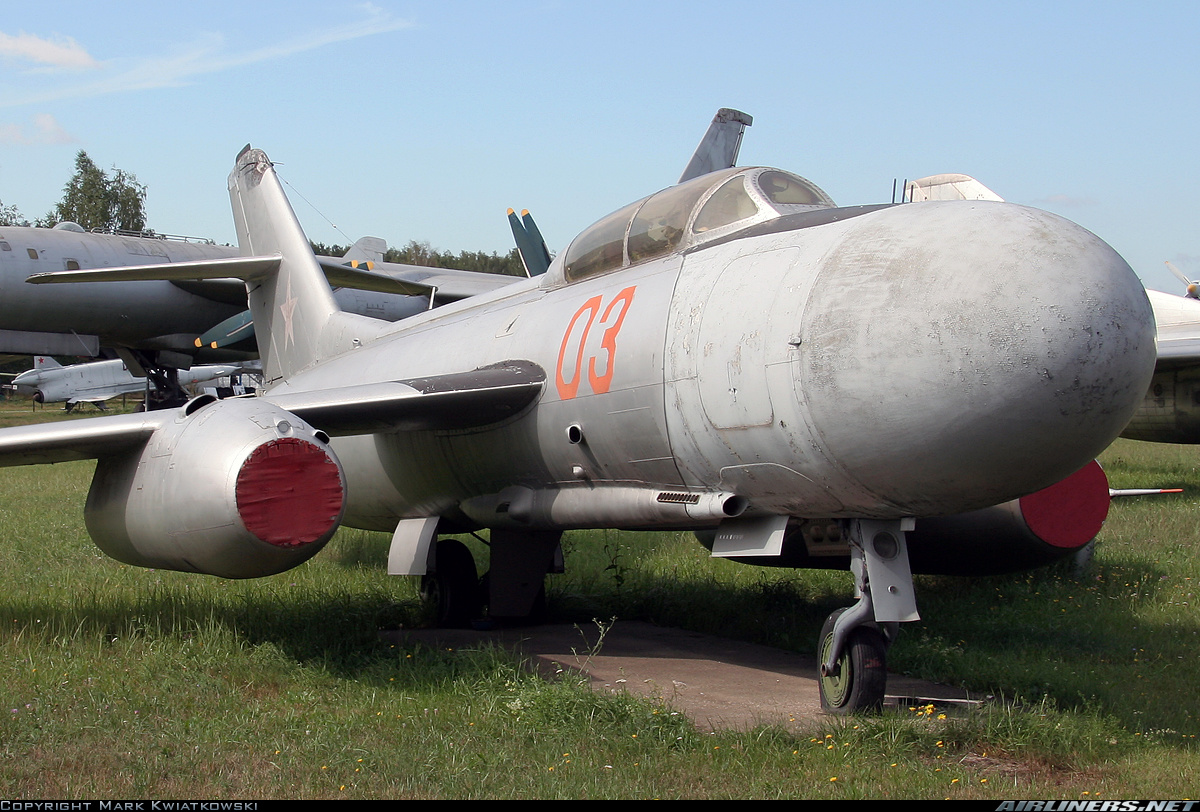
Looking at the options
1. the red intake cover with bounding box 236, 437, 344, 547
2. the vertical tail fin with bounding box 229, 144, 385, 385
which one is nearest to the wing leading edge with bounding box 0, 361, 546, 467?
the red intake cover with bounding box 236, 437, 344, 547

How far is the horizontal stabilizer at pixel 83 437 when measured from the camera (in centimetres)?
596

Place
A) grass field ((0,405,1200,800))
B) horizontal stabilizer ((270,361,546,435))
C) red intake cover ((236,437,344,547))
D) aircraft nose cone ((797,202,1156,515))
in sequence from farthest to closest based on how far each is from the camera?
1. horizontal stabilizer ((270,361,546,435))
2. red intake cover ((236,437,344,547))
3. grass field ((0,405,1200,800))
4. aircraft nose cone ((797,202,1156,515))

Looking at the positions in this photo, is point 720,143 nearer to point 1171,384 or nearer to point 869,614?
point 1171,384

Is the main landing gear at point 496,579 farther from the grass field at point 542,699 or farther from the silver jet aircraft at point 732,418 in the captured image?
the grass field at point 542,699

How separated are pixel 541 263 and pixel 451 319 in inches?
545

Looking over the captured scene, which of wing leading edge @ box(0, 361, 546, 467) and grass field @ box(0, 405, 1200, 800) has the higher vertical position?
wing leading edge @ box(0, 361, 546, 467)

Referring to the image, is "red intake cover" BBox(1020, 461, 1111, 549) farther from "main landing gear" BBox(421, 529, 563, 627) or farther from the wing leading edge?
the wing leading edge

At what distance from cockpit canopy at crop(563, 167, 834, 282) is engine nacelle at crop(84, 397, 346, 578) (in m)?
2.10

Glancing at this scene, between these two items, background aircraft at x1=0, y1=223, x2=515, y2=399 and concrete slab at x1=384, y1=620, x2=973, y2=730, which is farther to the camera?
background aircraft at x1=0, y1=223, x2=515, y2=399

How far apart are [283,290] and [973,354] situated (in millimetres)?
7583

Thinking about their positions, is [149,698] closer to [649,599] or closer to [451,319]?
[451,319]

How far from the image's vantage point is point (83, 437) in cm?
600

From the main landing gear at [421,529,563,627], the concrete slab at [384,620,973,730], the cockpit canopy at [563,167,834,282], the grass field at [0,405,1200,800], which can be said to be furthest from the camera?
the main landing gear at [421,529,563,627]

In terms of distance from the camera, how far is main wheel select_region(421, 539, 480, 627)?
331 inches
